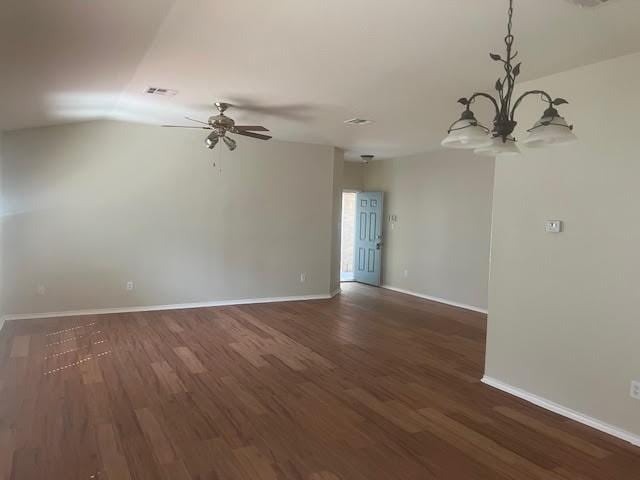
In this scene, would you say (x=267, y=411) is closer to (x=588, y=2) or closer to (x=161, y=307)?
(x=588, y=2)

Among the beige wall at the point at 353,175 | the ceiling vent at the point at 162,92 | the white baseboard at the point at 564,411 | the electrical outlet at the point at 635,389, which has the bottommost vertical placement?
the white baseboard at the point at 564,411

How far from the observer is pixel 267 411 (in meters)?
3.38

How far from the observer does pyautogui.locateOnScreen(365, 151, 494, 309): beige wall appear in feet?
23.6

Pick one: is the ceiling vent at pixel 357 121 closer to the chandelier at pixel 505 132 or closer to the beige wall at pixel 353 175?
the chandelier at pixel 505 132

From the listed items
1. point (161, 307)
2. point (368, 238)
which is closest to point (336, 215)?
point (368, 238)

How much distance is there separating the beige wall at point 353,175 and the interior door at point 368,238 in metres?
0.24

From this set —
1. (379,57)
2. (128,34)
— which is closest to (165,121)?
(128,34)

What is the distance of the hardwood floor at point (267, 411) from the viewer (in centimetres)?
266

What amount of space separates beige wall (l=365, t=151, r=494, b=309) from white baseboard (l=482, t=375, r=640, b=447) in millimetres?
3291

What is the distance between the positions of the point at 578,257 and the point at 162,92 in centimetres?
404

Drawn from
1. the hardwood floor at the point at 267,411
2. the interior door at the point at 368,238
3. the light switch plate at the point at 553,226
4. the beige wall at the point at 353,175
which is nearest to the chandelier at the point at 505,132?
the light switch plate at the point at 553,226

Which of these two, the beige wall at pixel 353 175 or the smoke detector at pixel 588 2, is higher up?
the smoke detector at pixel 588 2

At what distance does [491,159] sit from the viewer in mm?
6996

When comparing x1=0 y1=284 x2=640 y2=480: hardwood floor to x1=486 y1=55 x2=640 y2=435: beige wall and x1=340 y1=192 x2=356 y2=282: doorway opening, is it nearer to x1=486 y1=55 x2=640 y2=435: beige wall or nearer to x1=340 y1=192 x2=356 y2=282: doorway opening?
x1=486 y1=55 x2=640 y2=435: beige wall
